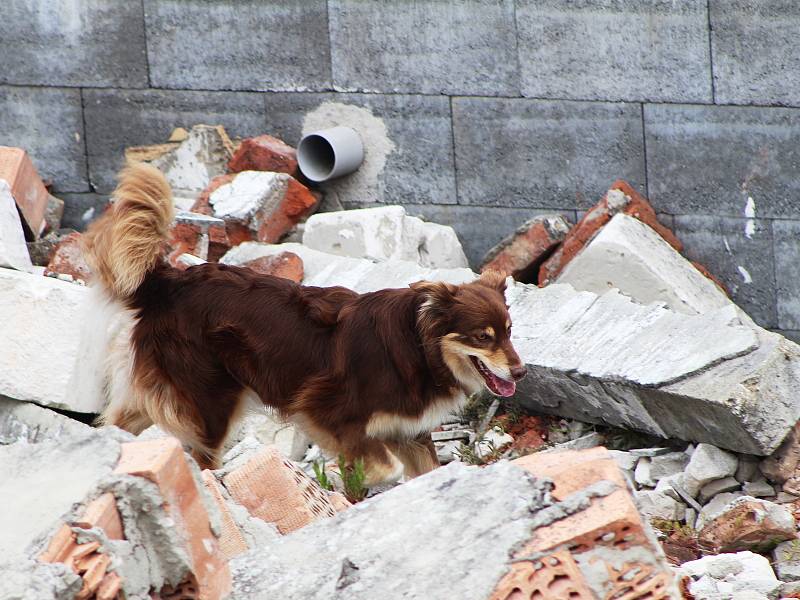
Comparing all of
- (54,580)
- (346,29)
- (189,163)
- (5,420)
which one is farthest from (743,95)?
(54,580)

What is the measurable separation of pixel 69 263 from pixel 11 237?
0.40 m

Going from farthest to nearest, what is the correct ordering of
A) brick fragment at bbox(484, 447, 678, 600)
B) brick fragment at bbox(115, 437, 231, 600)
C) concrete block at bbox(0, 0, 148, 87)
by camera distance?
1. concrete block at bbox(0, 0, 148, 87)
2. brick fragment at bbox(115, 437, 231, 600)
3. brick fragment at bbox(484, 447, 678, 600)

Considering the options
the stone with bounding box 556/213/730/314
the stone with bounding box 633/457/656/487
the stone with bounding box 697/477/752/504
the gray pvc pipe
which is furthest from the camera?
the gray pvc pipe

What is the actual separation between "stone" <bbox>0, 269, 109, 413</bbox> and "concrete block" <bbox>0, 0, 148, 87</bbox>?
8.11ft

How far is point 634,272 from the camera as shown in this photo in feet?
24.1

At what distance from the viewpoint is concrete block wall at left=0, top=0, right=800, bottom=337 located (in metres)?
8.01

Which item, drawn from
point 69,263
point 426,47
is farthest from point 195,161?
point 426,47

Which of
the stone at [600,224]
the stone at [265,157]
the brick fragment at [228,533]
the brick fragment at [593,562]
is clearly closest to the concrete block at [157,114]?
the stone at [265,157]

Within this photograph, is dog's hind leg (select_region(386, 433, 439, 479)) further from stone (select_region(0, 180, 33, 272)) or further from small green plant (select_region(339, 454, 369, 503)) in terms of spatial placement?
stone (select_region(0, 180, 33, 272))

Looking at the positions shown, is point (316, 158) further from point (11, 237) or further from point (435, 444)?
point (435, 444)

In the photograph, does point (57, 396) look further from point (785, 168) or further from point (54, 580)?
point (785, 168)

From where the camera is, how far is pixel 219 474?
541 cm

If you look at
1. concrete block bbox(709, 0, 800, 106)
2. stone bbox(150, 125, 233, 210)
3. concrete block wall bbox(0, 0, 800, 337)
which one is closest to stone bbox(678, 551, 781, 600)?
concrete block wall bbox(0, 0, 800, 337)

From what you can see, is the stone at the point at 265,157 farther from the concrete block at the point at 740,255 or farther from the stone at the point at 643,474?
the stone at the point at 643,474
